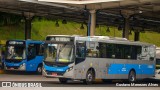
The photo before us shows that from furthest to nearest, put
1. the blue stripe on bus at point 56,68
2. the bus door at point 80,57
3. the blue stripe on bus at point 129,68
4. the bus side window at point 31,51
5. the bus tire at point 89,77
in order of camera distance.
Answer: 1. the bus side window at point 31,51
2. the blue stripe on bus at point 129,68
3. the bus tire at point 89,77
4. the bus door at point 80,57
5. the blue stripe on bus at point 56,68

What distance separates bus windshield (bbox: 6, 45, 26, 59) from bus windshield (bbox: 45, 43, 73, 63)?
9.17 metres

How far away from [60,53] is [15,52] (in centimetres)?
984

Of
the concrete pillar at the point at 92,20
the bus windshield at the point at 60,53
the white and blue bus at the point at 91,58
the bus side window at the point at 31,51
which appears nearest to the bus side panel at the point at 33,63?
the bus side window at the point at 31,51

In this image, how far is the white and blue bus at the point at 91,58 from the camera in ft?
76.4

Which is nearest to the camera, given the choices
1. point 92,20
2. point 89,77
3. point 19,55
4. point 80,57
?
point 80,57

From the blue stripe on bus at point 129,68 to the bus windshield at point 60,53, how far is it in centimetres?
375

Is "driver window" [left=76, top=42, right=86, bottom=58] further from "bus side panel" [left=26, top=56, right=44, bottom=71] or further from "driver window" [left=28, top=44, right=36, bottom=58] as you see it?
"bus side panel" [left=26, top=56, right=44, bottom=71]

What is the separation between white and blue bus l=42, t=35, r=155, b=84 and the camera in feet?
76.4

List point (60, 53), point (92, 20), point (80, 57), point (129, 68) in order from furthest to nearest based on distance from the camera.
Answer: point (92, 20), point (129, 68), point (80, 57), point (60, 53)

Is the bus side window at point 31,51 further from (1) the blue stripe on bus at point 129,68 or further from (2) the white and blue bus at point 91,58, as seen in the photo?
(1) the blue stripe on bus at point 129,68

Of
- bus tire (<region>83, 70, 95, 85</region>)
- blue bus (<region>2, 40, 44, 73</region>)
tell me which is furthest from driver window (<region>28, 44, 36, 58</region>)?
bus tire (<region>83, 70, 95, 85</region>)

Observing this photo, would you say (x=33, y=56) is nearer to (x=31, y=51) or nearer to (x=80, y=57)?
(x=31, y=51)

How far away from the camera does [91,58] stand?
2436 cm

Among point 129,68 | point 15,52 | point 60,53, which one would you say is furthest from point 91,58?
point 15,52
